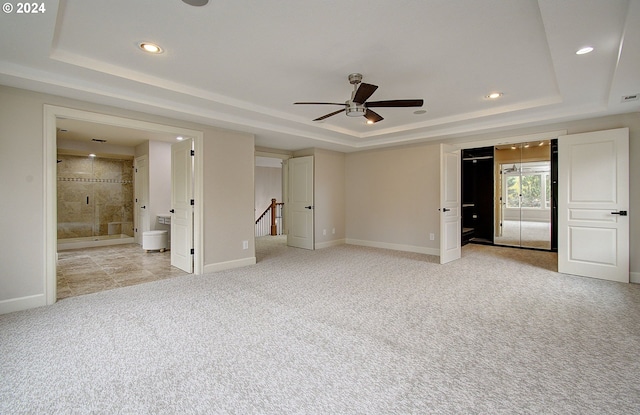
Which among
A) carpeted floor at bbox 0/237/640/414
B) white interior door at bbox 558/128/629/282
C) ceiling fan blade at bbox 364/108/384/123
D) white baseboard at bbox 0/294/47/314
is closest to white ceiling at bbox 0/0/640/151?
ceiling fan blade at bbox 364/108/384/123

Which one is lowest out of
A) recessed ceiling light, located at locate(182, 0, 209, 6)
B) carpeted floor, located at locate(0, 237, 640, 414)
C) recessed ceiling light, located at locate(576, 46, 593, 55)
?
carpeted floor, located at locate(0, 237, 640, 414)

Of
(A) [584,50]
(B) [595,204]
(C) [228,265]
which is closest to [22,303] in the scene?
(C) [228,265]

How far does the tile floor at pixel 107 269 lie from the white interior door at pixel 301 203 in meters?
2.82

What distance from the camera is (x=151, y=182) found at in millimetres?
6859

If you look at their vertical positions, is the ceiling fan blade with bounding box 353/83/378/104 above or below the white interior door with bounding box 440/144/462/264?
above

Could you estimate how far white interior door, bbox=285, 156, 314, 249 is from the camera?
6.91m

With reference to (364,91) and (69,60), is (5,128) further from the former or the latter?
(364,91)

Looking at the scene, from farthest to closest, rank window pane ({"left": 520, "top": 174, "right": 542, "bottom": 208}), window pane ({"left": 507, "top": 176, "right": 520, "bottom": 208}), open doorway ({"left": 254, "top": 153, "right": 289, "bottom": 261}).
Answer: open doorway ({"left": 254, "top": 153, "right": 289, "bottom": 261}) < window pane ({"left": 507, "top": 176, "right": 520, "bottom": 208}) < window pane ({"left": 520, "top": 174, "right": 542, "bottom": 208})

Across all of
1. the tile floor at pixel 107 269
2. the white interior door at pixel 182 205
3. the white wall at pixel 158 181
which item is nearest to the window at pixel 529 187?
the white interior door at pixel 182 205

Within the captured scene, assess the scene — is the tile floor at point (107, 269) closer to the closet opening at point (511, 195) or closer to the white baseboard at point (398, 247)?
the white baseboard at point (398, 247)

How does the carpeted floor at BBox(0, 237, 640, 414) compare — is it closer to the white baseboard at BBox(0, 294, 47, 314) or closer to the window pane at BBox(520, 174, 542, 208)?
the white baseboard at BBox(0, 294, 47, 314)

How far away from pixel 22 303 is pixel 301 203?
4.91 m

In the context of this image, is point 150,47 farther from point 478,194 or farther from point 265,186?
point 265,186

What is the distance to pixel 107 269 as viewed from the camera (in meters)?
4.94
